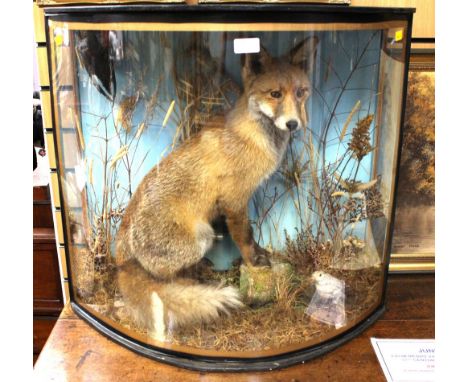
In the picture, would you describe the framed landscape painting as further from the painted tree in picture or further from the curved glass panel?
the curved glass panel

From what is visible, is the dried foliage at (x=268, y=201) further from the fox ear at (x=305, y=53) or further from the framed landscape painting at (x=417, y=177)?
the framed landscape painting at (x=417, y=177)

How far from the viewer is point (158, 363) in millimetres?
1180

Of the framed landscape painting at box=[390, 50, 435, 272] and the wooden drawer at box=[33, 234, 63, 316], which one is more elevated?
the framed landscape painting at box=[390, 50, 435, 272]

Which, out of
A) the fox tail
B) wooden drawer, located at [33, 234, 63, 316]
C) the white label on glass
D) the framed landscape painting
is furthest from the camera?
wooden drawer, located at [33, 234, 63, 316]

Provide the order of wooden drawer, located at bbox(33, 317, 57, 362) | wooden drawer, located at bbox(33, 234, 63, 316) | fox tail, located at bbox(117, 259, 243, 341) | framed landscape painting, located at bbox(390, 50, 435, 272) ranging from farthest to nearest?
wooden drawer, located at bbox(33, 317, 57, 362), wooden drawer, located at bbox(33, 234, 63, 316), framed landscape painting, located at bbox(390, 50, 435, 272), fox tail, located at bbox(117, 259, 243, 341)

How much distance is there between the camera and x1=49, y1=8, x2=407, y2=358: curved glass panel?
0.98m

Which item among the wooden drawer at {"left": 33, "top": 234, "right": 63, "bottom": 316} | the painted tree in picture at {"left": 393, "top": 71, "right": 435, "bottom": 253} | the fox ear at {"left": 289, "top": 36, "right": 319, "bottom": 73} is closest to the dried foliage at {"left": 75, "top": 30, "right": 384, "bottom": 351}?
the fox ear at {"left": 289, "top": 36, "right": 319, "bottom": 73}

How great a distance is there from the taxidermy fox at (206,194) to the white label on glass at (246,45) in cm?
1

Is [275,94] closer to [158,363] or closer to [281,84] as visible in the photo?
[281,84]

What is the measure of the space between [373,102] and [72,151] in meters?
0.76

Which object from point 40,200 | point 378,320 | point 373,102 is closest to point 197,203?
point 373,102

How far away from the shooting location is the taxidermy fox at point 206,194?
38.8 inches

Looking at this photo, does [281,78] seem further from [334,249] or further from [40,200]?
[40,200]

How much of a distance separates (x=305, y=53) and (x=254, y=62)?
11 cm
